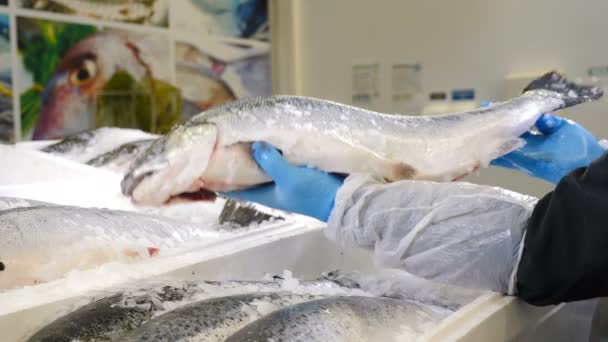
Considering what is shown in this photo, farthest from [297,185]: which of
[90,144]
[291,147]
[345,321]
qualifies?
[90,144]

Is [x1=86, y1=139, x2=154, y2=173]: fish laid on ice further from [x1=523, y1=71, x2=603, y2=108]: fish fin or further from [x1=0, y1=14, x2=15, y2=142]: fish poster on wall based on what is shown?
[x1=523, y1=71, x2=603, y2=108]: fish fin

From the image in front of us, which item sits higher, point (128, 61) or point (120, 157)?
point (128, 61)

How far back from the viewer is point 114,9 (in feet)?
9.11

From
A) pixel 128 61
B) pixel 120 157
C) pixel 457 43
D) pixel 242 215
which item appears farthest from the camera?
pixel 457 43

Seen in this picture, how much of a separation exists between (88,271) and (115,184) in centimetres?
60

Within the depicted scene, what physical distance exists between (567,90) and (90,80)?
7.68ft

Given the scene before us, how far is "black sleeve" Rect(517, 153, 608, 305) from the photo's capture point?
61 cm

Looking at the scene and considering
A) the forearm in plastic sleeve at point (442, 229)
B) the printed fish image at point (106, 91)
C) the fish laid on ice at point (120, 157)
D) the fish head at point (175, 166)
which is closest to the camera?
the forearm in plastic sleeve at point (442, 229)

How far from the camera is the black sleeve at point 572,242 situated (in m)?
0.61

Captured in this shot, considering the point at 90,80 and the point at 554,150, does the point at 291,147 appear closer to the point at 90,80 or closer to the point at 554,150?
the point at 554,150

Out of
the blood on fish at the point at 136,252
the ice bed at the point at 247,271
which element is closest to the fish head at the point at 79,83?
the ice bed at the point at 247,271

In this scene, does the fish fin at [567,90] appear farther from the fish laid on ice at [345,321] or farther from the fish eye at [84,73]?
the fish eye at [84,73]

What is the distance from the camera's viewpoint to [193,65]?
3277 millimetres

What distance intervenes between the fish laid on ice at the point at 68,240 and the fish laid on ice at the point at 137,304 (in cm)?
19
